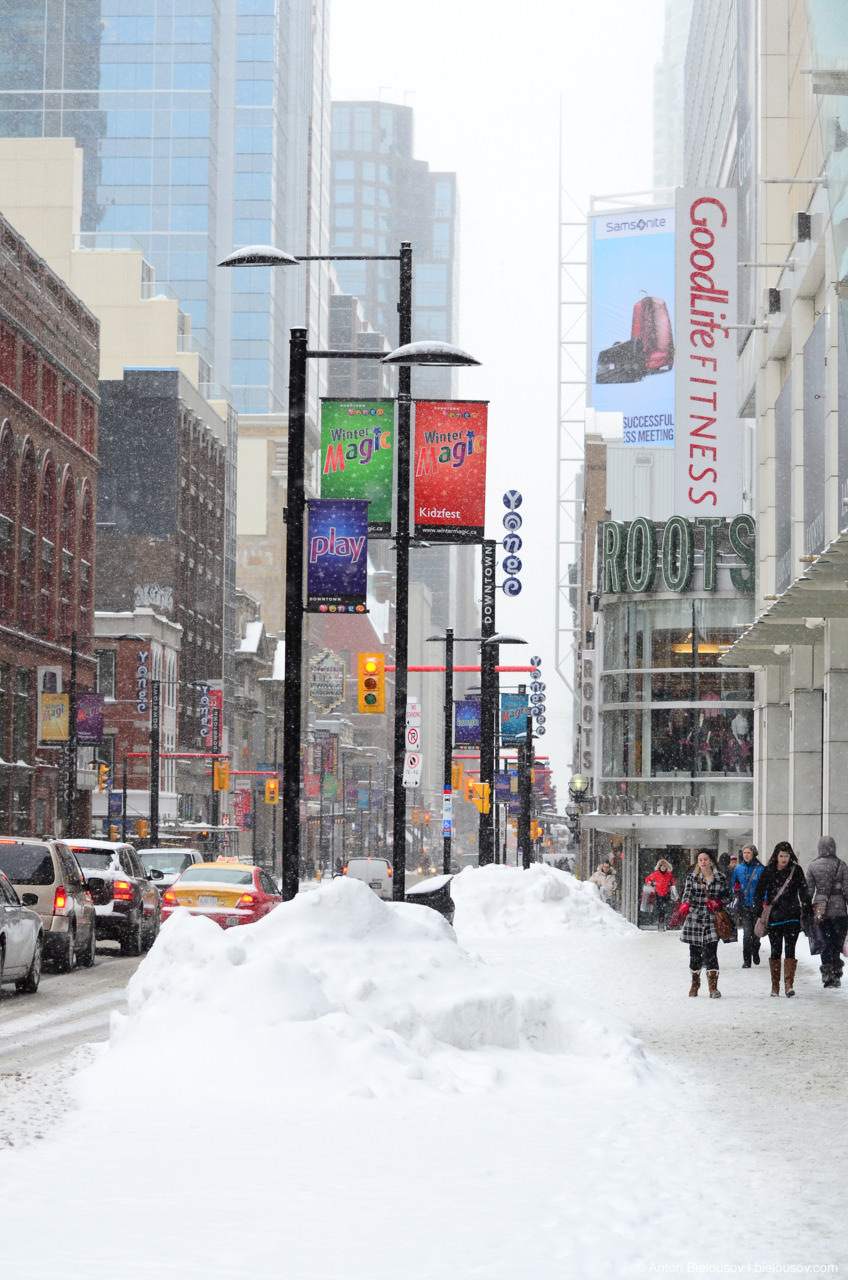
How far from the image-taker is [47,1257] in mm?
7316

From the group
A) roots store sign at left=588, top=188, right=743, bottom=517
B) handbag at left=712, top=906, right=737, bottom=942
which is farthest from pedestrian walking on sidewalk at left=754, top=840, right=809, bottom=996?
roots store sign at left=588, top=188, right=743, bottom=517

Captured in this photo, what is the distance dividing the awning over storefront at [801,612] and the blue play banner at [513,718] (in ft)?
59.1

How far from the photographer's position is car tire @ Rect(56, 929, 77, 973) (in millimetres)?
25011

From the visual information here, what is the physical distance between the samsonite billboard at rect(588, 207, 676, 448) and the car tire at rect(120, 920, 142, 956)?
42521mm

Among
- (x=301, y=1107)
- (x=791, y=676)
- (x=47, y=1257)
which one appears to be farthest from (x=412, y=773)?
(x=47, y=1257)

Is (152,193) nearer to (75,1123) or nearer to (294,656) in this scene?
(294,656)

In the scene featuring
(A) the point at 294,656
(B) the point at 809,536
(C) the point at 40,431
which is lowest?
(A) the point at 294,656

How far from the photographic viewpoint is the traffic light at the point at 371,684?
1119 inches

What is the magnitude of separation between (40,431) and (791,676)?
135 feet

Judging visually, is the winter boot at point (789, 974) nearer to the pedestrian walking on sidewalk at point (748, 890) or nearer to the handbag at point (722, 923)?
the handbag at point (722, 923)

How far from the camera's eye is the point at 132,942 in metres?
29.6

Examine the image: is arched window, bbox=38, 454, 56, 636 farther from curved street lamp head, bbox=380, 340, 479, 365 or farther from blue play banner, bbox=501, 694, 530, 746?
curved street lamp head, bbox=380, 340, 479, 365

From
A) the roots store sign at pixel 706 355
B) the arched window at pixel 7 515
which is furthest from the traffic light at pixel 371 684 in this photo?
the arched window at pixel 7 515

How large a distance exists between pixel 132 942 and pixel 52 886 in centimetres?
562
